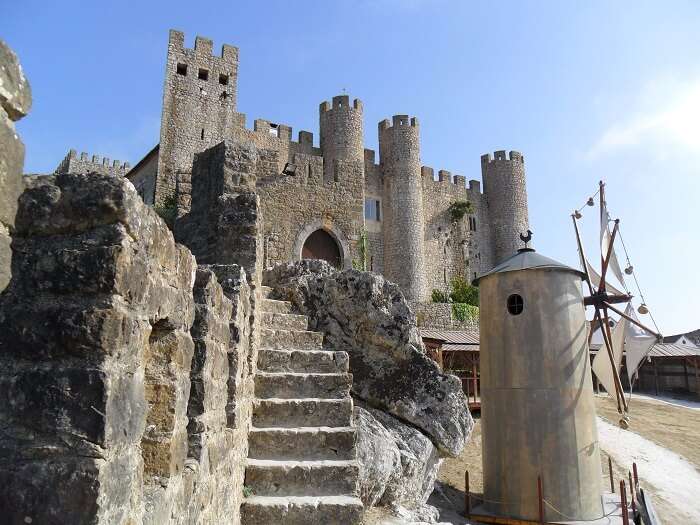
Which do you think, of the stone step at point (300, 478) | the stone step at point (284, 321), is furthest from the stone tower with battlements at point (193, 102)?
the stone step at point (300, 478)

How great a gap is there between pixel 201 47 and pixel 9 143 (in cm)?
2598

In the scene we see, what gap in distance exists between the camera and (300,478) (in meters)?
4.14

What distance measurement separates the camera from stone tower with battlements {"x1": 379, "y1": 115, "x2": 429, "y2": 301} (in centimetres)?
2711

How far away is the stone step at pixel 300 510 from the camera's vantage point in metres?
3.80

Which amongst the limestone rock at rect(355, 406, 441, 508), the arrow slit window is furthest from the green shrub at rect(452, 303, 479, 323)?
the limestone rock at rect(355, 406, 441, 508)

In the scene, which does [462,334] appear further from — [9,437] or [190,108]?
[9,437]

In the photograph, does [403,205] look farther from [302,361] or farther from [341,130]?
[302,361]

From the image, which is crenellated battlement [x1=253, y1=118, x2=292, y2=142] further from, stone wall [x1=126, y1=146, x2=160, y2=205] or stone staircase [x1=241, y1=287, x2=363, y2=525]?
stone staircase [x1=241, y1=287, x2=363, y2=525]

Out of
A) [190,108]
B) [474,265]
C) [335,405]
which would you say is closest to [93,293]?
[335,405]

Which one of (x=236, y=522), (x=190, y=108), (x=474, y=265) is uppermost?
(x=190, y=108)

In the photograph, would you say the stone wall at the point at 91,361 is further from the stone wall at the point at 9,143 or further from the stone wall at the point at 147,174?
the stone wall at the point at 147,174

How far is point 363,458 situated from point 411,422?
136 centimetres

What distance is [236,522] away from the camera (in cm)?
364

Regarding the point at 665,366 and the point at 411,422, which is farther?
the point at 665,366
